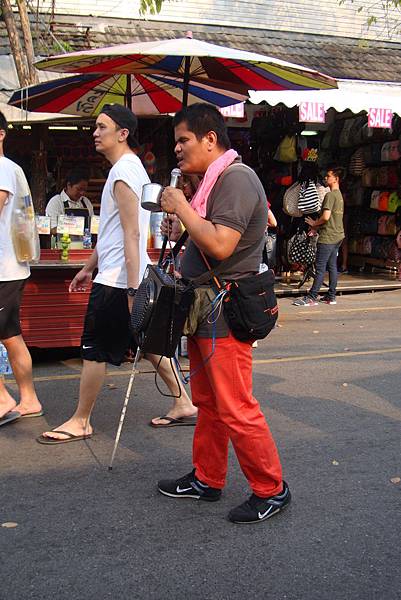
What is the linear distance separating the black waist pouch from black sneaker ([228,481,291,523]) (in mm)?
809

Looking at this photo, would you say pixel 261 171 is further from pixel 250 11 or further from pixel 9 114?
pixel 9 114

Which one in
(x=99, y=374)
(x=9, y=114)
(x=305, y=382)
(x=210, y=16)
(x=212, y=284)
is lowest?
(x=305, y=382)

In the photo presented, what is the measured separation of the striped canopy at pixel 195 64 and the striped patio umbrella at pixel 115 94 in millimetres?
576

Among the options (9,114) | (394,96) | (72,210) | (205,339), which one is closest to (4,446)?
(205,339)

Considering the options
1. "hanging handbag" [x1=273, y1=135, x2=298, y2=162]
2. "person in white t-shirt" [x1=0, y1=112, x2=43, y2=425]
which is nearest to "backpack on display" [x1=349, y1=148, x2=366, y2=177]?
"hanging handbag" [x1=273, y1=135, x2=298, y2=162]

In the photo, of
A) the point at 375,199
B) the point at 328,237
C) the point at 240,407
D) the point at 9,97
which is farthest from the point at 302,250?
the point at 240,407

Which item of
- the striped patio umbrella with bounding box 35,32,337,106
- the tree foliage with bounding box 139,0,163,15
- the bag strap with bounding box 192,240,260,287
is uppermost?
the tree foliage with bounding box 139,0,163,15

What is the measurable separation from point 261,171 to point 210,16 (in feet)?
10.6

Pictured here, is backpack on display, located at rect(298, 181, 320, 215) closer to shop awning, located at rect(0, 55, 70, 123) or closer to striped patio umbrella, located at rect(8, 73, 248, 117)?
striped patio umbrella, located at rect(8, 73, 248, 117)

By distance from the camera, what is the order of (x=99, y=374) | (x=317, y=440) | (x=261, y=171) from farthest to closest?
(x=261, y=171)
(x=317, y=440)
(x=99, y=374)

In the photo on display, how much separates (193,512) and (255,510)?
0.34 m

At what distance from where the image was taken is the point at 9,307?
5012mm

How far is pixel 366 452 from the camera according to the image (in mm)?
4711

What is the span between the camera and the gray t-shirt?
3336mm
